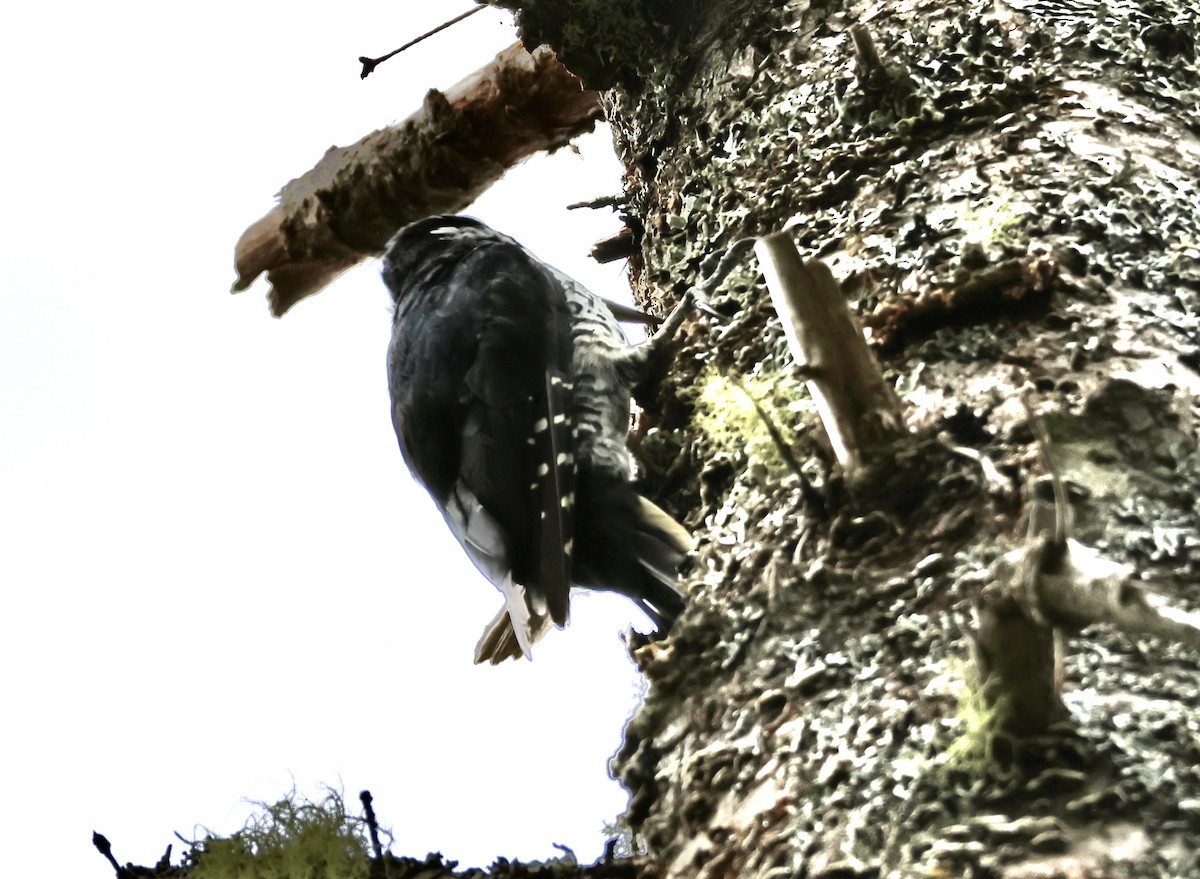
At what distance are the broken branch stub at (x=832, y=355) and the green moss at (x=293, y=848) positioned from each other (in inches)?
26.4

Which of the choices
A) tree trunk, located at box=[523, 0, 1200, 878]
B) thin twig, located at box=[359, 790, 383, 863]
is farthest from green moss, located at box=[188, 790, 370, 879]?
tree trunk, located at box=[523, 0, 1200, 878]

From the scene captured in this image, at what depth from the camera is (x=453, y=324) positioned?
2.59 m

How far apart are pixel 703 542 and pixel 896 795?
0.46 meters

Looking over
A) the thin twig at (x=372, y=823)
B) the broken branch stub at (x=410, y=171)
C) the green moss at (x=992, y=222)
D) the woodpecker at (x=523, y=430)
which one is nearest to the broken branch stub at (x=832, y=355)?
the green moss at (x=992, y=222)

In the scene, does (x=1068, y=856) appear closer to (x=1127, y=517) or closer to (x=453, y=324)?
(x=1127, y=517)

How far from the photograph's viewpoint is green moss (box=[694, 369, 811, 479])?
4.45 ft

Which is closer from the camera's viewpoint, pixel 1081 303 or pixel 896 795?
pixel 896 795

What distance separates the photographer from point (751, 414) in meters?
1.44

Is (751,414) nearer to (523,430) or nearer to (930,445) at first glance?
(930,445)

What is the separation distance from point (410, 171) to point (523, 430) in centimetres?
84

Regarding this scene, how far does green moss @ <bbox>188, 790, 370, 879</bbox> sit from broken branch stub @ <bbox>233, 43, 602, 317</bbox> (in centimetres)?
178

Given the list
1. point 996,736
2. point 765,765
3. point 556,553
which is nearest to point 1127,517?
point 996,736

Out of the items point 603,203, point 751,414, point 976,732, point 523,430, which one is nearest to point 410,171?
point 603,203

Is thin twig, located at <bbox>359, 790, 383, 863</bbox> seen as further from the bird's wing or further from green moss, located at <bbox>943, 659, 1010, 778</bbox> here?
the bird's wing
